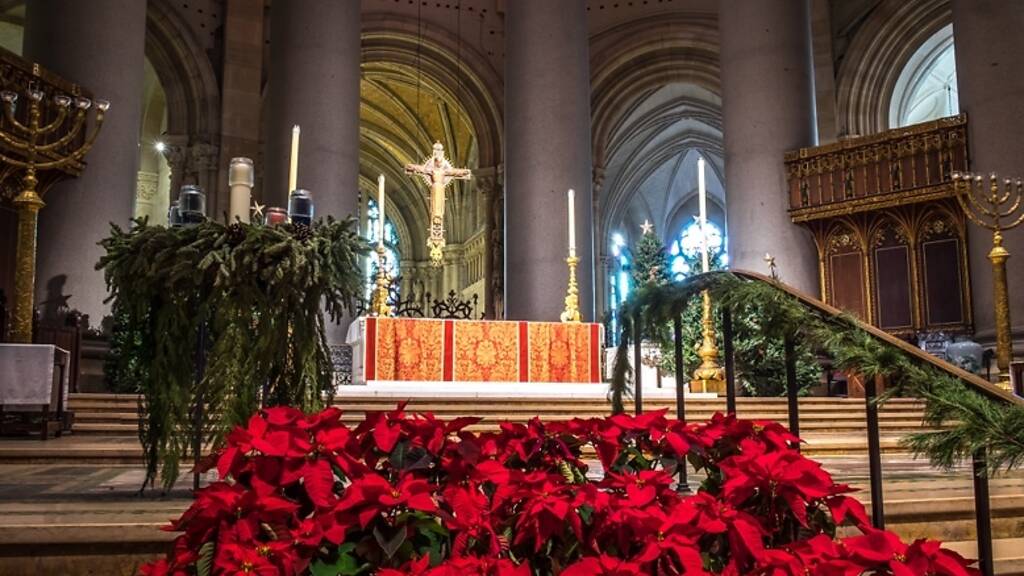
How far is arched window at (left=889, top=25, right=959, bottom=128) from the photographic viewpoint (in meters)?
17.6

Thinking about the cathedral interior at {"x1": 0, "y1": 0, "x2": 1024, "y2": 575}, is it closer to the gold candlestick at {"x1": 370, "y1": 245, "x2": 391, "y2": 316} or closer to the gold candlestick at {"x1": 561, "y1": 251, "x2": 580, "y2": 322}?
the gold candlestick at {"x1": 370, "y1": 245, "x2": 391, "y2": 316}

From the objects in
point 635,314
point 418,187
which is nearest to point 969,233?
point 635,314

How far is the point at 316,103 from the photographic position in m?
11.3

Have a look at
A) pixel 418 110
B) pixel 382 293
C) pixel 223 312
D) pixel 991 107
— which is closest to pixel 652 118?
pixel 418 110

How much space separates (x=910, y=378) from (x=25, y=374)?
15.7 ft

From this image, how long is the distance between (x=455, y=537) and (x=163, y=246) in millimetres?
1733

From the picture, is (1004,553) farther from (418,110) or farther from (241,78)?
(418,110)

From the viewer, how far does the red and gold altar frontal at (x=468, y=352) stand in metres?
9.04

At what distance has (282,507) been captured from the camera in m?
1.79

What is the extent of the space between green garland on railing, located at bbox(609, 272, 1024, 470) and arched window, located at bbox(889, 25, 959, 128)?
1447 cm

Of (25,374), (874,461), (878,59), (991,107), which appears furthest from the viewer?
(878,59)

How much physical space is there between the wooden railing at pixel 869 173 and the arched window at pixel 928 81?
432 centimetres

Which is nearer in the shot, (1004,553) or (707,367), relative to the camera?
(1004,553)

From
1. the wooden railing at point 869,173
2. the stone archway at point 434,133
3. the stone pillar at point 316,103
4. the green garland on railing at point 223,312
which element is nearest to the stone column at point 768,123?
the wooden railing at point 869,173
